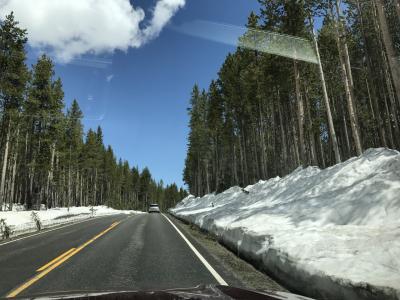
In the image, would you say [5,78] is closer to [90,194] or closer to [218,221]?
[218,221]

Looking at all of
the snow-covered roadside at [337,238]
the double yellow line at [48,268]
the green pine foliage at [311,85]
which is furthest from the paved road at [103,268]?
the green pine foliage at [311,85]

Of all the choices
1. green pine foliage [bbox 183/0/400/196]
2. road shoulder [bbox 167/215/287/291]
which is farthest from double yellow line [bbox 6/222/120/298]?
green pine foliage [bbox 183/0/400/196]

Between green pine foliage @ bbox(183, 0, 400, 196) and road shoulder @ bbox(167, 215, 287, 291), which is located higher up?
green pine foliage @ bbox(183, 0, 400, 196)

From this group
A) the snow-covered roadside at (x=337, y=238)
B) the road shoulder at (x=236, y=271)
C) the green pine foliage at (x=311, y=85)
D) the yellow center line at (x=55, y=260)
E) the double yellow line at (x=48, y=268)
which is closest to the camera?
the snow-covered roadside at (x=337, y=238)

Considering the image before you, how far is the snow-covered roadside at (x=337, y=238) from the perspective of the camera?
5.53 meters

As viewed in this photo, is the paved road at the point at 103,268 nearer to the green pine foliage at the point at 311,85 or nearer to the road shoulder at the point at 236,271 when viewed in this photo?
the road shoulder at the point at 236,271

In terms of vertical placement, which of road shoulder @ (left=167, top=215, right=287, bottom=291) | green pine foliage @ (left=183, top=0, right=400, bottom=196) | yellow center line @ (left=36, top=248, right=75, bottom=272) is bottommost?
road shoulder @ (left=167, top=215, right=287, bottom=291)

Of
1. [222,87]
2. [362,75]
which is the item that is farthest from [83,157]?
[362,75]

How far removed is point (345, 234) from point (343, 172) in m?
8.17

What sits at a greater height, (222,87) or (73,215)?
(222,87)

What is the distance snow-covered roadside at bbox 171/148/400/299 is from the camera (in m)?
5.53

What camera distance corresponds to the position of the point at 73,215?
39094 millimetres

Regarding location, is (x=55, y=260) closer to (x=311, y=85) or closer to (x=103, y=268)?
(x=103, y=268)

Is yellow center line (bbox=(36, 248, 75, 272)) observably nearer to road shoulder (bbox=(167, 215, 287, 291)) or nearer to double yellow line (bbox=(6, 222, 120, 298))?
double yellow line (bbox=(6, 222, 120, 298))
